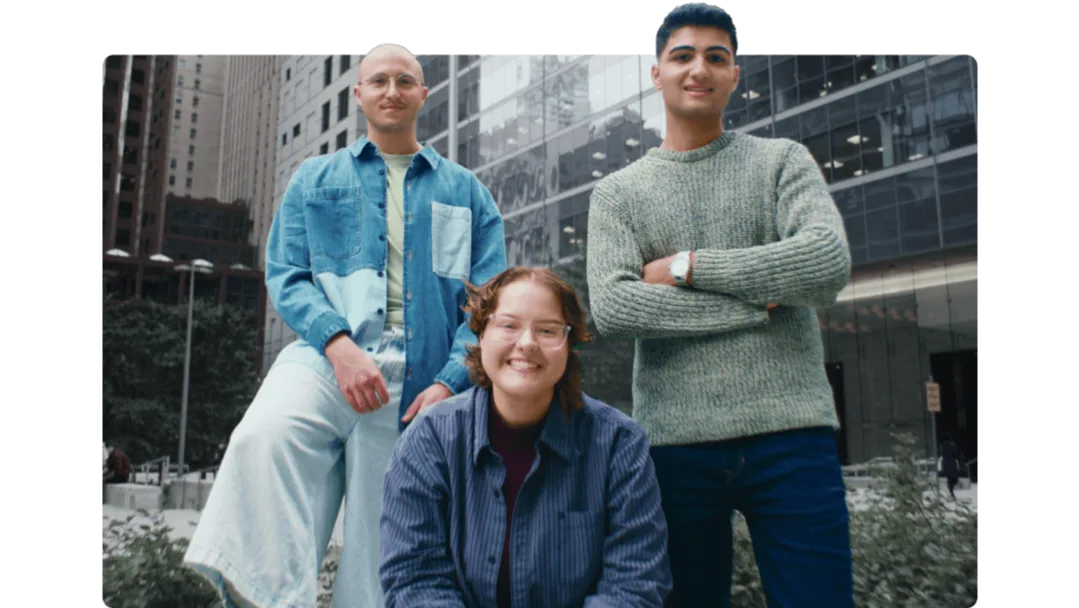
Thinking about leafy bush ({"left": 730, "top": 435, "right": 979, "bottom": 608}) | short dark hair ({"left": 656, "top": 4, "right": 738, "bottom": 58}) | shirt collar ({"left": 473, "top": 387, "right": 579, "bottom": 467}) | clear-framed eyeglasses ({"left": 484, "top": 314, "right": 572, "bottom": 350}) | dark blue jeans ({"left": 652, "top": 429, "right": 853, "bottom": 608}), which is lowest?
leafy bush ({"left": 730, "top": 435, "right": 979, "bottom": 608})

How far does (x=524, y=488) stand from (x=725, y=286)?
2.51 ft

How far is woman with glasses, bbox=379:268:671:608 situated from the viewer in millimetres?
2016

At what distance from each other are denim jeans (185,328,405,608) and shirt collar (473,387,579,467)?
0.42 m

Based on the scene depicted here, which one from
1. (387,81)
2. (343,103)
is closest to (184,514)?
(343,103)

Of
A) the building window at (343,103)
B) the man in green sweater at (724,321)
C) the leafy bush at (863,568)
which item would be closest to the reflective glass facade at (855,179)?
the building window at (343,103)

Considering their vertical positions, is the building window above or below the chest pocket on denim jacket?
above

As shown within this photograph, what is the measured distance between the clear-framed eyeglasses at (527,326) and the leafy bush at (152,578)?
261cm

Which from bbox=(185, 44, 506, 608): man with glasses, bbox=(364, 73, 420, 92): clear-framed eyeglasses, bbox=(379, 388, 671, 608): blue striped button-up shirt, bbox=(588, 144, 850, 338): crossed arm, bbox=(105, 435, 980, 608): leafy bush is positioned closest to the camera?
bbox=(379, 388, 671, 608): blue striped button-up shirt

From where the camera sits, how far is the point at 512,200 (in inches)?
459

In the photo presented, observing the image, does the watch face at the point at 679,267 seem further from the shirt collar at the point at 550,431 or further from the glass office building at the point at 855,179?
the glass office building at the point at 855,179

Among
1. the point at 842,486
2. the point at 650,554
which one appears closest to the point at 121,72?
the point at 650,554

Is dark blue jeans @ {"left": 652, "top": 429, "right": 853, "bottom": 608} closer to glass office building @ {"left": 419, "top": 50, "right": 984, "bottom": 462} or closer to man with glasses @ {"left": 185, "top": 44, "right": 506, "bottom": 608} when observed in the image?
man with glasses @ {"left": 185, "top": 44, "right": 506, "bottom": 608}

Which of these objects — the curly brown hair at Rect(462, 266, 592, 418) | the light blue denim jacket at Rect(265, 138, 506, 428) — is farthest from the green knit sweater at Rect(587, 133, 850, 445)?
the light blue denim jacket at Rect(265, 138, 506, 428)

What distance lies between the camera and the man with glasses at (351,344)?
2232 mm
